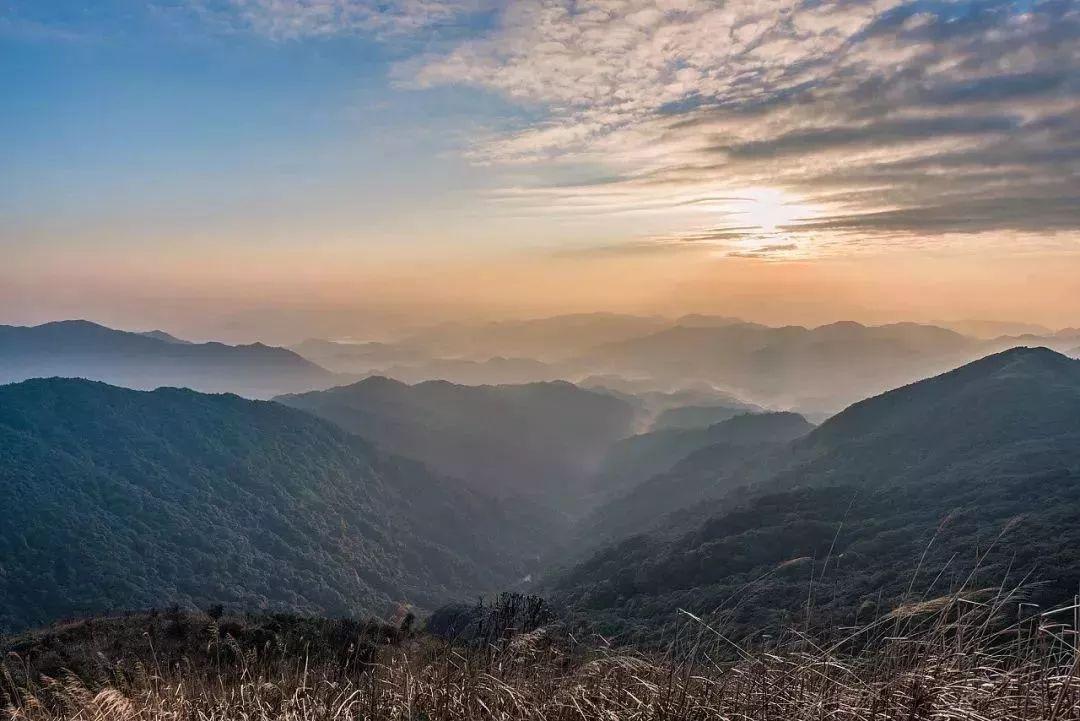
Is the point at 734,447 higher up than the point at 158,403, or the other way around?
the point at 158,403

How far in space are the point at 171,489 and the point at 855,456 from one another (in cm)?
10404

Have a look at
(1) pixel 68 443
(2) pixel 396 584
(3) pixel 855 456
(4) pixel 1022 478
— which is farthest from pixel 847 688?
(1) pixel 68 443

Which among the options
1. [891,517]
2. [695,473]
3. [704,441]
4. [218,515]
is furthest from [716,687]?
[704,441]

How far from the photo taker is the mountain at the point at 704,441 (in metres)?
152

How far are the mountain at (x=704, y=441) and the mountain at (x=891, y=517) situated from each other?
156 feet

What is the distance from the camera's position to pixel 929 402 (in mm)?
93562

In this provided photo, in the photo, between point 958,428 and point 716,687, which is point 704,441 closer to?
point 958,428

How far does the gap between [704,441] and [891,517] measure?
122174 millimetres

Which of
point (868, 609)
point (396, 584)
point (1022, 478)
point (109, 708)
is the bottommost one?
point (396, 584)

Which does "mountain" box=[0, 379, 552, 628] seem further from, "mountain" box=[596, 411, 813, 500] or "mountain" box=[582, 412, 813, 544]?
"mountain" box=[596, 411, 813, 500]

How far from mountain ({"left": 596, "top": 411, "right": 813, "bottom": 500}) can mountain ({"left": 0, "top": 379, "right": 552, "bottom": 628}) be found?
139 feet

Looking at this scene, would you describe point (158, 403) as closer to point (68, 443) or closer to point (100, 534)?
point (68, 443)

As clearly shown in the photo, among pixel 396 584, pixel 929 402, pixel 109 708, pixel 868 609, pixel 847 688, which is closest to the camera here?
pixel 847 688

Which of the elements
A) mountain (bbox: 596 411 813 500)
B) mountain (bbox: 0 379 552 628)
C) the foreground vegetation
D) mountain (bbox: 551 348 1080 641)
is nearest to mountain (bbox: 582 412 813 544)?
mountain (bbox: 596 411 813 500)
